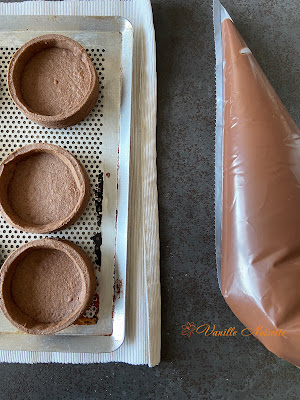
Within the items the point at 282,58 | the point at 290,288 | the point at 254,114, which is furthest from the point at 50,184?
the point at 282,58

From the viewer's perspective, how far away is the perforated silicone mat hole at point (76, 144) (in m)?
1.06

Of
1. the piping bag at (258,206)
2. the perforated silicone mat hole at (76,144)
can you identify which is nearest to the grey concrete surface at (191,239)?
the piping bag at (258,206)

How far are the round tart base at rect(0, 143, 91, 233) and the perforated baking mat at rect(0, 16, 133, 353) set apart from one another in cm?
5

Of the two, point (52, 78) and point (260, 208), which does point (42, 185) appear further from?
point (260, 208)

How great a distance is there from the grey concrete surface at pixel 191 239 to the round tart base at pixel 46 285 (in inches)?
8.4

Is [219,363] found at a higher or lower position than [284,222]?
lower

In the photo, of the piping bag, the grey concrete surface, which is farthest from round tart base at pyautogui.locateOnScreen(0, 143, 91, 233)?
the piping bag

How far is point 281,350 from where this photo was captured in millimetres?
930

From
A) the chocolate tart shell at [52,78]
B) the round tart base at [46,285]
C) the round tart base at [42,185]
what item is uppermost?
the chocolate tart shell at [52,78]

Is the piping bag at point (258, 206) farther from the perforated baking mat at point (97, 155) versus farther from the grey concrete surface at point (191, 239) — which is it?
the perforated baking mat at point (97, 155)

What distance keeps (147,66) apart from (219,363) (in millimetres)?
946

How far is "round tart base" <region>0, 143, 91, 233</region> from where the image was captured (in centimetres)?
102

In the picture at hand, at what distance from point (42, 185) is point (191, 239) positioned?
18.9 inches

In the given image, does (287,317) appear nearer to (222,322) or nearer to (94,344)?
(222,322)
